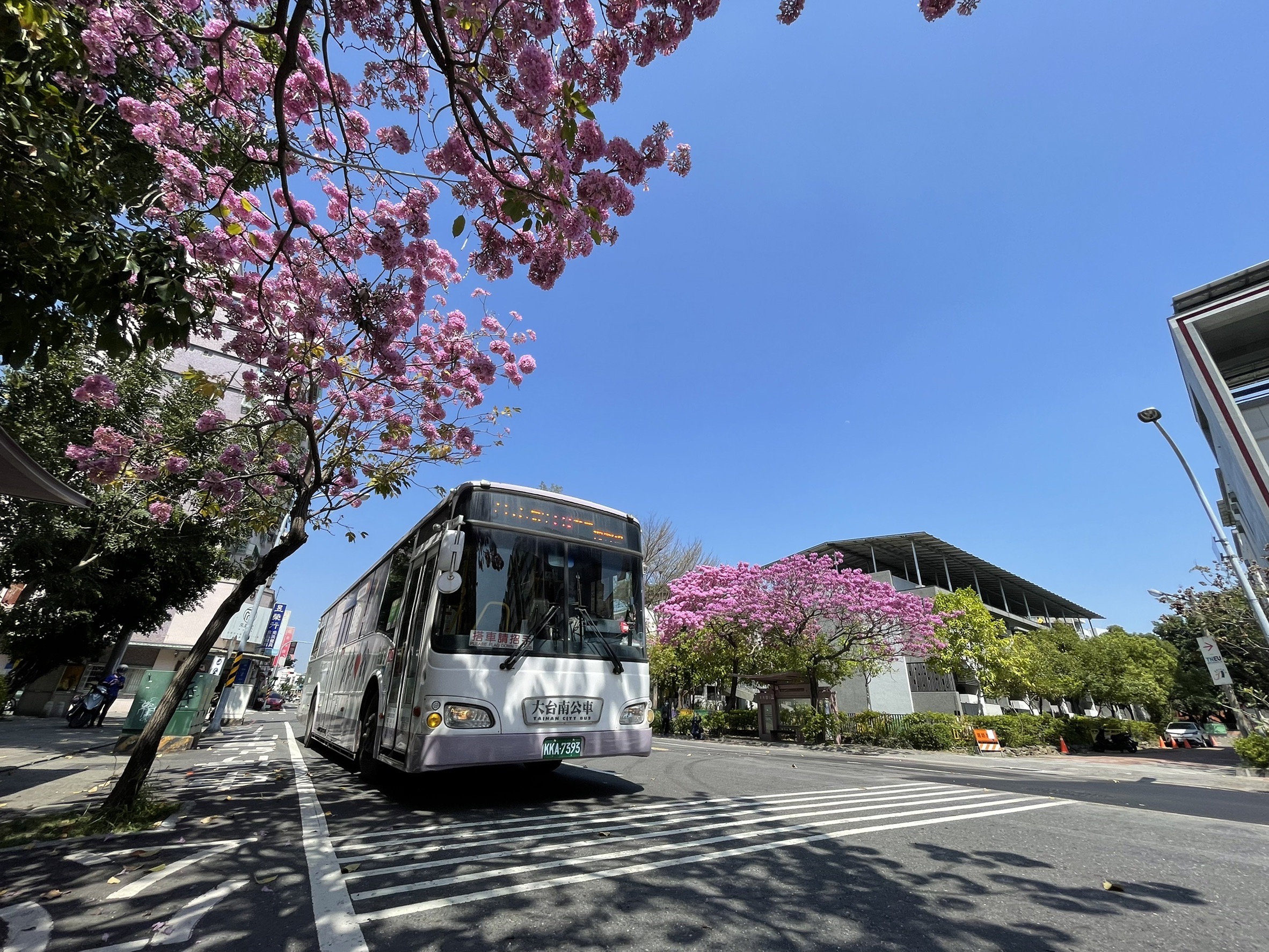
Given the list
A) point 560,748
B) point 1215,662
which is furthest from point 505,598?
point 1215,662

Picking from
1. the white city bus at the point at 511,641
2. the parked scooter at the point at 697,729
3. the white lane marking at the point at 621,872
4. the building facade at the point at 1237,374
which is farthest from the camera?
the parked scooter at the point at 697,729

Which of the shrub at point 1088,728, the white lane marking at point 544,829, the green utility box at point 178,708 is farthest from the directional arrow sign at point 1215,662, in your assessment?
the green utility box at point 178,708

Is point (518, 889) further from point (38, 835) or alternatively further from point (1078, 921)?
point (38, 835)

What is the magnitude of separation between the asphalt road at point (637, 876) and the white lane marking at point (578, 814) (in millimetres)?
42

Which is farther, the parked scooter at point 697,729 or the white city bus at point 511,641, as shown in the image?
the parked scooter at point 697,729

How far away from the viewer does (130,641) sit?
27.6 m

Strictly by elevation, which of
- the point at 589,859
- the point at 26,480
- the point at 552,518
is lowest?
the point at 589,859

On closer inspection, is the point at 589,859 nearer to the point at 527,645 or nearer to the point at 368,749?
the point at 527,645

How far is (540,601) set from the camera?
6.02 m

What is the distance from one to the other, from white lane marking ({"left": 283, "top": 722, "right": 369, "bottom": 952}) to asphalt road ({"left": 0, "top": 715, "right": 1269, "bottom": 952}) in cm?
2

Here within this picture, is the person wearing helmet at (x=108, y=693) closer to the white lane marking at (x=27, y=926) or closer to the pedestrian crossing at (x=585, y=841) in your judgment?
the pedestrian crossing at (x=585, y=841)

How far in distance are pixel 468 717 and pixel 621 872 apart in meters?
2.22

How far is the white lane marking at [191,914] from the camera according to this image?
2680 millimetres

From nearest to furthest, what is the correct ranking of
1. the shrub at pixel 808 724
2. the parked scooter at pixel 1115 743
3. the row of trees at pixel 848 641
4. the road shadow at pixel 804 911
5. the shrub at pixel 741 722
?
the road shadow at pixel 804 911, the row of trees at pixel 848 641, the shrub at pixel 808 724, the parked scooter at pixel 1115 743, the shrub at pixel 741 722
